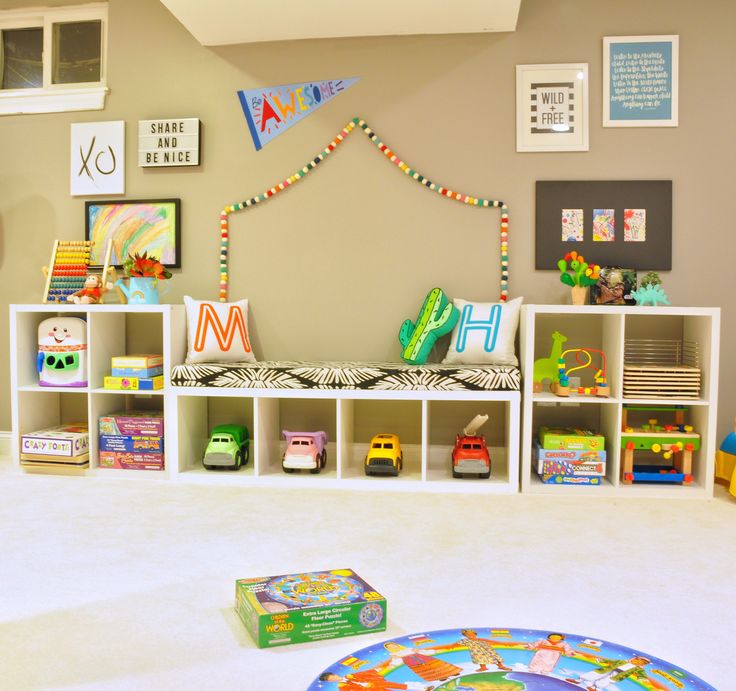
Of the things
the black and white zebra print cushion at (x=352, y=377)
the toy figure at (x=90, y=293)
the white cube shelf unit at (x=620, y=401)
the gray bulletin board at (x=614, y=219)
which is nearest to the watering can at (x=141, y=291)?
the toy figure at (x=90, y=293)

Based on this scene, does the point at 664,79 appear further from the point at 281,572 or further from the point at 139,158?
the point at 281,572

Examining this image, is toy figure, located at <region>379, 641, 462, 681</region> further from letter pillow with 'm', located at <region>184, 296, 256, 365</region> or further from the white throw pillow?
letter pillow with 'm', located at <region>184, 296, 256, 365</region>

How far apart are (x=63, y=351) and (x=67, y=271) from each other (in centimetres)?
43

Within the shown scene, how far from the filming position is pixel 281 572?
7.04 ft

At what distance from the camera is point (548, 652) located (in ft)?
5.17

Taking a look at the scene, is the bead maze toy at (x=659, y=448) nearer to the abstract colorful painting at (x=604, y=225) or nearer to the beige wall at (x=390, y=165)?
the beige wall at (x=390, y=165)

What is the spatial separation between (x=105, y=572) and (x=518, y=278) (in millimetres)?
2312

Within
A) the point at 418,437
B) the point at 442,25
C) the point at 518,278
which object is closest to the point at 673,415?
the point at 518,278

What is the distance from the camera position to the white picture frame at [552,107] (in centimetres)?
355

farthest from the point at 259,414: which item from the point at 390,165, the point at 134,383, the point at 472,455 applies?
the point at 390,165

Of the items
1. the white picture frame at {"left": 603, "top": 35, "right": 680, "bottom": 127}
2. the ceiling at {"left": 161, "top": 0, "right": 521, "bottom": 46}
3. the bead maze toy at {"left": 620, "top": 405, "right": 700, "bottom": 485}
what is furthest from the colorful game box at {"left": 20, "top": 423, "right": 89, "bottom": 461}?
the white picture frame at {"left": 603, "top": 35, "right": 680, "bottom": 127}

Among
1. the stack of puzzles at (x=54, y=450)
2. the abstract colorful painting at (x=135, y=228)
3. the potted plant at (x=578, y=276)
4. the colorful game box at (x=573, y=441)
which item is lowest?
the stack of puzzles at (x=54, y=450)

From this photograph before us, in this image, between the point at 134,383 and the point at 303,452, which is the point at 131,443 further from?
the point at 303,452

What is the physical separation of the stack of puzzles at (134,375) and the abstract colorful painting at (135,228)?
62 centimetres
